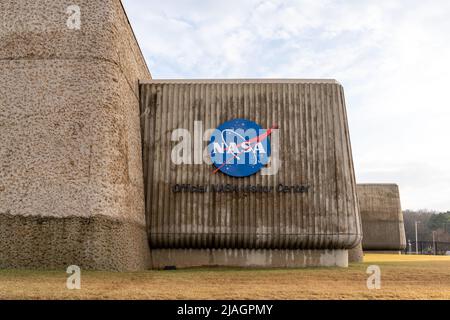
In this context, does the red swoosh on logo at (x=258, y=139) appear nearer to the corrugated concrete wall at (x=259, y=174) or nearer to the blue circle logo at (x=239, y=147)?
the blue circle logo at (x=239, y=147)

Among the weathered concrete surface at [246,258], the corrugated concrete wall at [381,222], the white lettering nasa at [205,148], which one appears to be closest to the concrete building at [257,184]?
the weathered concrete surface at [246,258]

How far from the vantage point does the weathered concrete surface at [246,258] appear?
50.5 ft

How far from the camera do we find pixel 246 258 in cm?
1545

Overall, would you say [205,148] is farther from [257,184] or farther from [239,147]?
[257,184]

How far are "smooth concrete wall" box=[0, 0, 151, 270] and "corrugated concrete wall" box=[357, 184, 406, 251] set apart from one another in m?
28.2

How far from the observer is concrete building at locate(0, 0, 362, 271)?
11.9m

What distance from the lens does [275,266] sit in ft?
50.6

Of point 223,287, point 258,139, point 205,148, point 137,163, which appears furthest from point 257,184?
point 223,287

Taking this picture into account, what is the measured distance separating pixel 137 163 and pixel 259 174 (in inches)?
158

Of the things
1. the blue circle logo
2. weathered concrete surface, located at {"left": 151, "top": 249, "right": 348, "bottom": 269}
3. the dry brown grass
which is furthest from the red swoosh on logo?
the dry brown grass

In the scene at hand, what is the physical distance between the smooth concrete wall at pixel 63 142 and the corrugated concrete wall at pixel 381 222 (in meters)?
28.2

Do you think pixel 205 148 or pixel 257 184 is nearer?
pixel 257 184

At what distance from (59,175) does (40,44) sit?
3.76 m

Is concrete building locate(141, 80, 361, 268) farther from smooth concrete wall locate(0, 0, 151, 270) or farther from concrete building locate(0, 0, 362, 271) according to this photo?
smooth concrete wall locate(0, 0, 151, 270)
